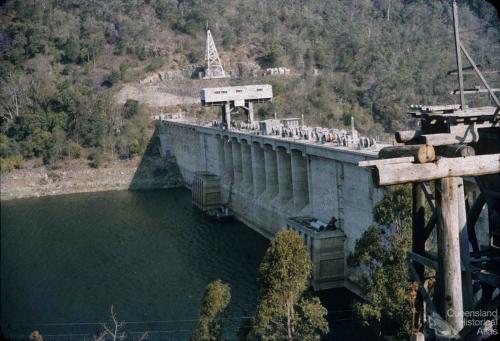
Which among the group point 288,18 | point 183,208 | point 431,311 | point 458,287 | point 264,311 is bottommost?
point 183,208

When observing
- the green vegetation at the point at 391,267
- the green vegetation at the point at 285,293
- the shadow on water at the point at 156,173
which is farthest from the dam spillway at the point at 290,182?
the green vegetation at the point at 285,293

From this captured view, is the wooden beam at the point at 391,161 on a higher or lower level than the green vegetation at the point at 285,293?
higher

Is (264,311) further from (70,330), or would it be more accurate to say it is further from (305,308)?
(70,330)

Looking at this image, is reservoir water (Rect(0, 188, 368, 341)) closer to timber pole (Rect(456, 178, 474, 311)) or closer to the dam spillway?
the dam spillway

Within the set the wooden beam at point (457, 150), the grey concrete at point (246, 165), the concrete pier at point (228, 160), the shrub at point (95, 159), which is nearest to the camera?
the wooden beam at point (457, 150)

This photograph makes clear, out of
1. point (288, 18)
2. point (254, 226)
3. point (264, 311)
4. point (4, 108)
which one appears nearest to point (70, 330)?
point (264, 311)

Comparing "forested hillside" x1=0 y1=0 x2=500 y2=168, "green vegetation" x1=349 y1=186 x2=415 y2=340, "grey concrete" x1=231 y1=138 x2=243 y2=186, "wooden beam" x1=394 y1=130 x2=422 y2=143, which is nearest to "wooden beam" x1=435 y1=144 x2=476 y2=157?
"wooden beam" x1=394 y1=130 x2=422 y2=143

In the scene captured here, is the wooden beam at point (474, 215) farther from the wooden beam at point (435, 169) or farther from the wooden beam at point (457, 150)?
the wooden beam at point (435, 169)
